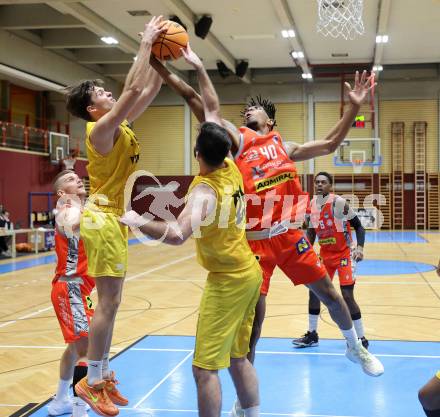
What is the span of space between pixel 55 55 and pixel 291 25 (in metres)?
8.89

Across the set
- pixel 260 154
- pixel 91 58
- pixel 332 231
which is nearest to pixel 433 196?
pixel 91 58

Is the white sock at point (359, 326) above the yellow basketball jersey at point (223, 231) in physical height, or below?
below

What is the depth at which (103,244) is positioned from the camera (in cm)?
373

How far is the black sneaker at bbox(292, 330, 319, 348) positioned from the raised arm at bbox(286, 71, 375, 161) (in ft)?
8.46

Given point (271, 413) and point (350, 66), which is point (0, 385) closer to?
point (271, 413)

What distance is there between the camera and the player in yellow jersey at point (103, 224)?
12.1 ft

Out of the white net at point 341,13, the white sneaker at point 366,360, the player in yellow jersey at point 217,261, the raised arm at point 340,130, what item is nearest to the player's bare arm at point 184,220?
the player in yellow jersey at point 217,261

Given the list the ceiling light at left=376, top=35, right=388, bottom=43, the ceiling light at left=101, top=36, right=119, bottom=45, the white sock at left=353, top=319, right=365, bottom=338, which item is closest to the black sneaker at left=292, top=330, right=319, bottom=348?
the white sock at left=353, top=319, right=365, bottom=338

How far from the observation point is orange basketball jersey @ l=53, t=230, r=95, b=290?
175 inches

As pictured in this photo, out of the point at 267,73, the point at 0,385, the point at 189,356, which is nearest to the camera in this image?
the point at 0,385

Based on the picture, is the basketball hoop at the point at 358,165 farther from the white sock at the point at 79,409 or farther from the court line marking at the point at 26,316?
the white sock at the point at 79,409

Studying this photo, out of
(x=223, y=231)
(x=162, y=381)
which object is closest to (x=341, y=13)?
(x=162, y=381)

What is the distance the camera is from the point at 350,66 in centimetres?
2397

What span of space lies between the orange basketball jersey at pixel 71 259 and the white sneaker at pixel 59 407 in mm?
930
